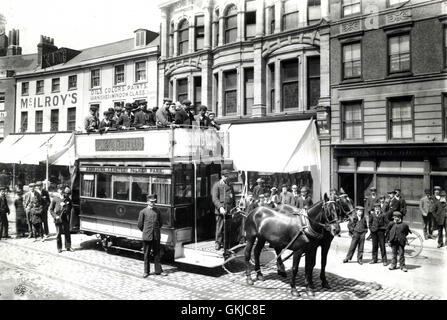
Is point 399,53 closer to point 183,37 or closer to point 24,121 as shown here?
point 183,37

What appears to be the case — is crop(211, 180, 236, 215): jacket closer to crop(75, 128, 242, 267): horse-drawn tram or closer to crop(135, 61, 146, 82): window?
crop(75, 128, 242, 267): horse-drawn tram

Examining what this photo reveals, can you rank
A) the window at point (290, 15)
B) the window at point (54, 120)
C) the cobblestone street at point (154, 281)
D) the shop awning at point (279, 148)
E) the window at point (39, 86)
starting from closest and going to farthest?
1. the cobblestone street at point (154, 281)
2. the shop awning at point (279, 148)
3. the window at point (290, 15)
4. the window at point (54, 120)
5. the window at point (39, 86)

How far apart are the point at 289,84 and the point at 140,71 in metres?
11.4

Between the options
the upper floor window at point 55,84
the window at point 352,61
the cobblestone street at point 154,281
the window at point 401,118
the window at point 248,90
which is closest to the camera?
the cobblestone street at point 154,281

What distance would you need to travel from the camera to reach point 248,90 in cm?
2197

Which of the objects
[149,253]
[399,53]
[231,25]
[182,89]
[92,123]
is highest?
[231,25]

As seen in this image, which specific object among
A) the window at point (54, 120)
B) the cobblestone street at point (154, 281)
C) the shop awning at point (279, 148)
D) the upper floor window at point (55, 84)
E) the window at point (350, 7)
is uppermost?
the window at point (350, 7)

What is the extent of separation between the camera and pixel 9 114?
3300cm

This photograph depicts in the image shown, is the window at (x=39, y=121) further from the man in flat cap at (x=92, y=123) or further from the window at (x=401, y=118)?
the window at (x=401, y=118)

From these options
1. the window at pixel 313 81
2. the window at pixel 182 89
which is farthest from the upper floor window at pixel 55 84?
the window at pixel 313 81

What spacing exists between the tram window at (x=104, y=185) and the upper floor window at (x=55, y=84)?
21.8m

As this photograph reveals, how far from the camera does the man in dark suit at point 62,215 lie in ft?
38.8

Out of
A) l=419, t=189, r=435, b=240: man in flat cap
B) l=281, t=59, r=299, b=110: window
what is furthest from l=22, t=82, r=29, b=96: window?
l=419, t=189, r=435, b=240: man in flat cap

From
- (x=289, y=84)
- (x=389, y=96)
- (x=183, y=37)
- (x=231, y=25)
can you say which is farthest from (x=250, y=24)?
(x=389, y=96)
